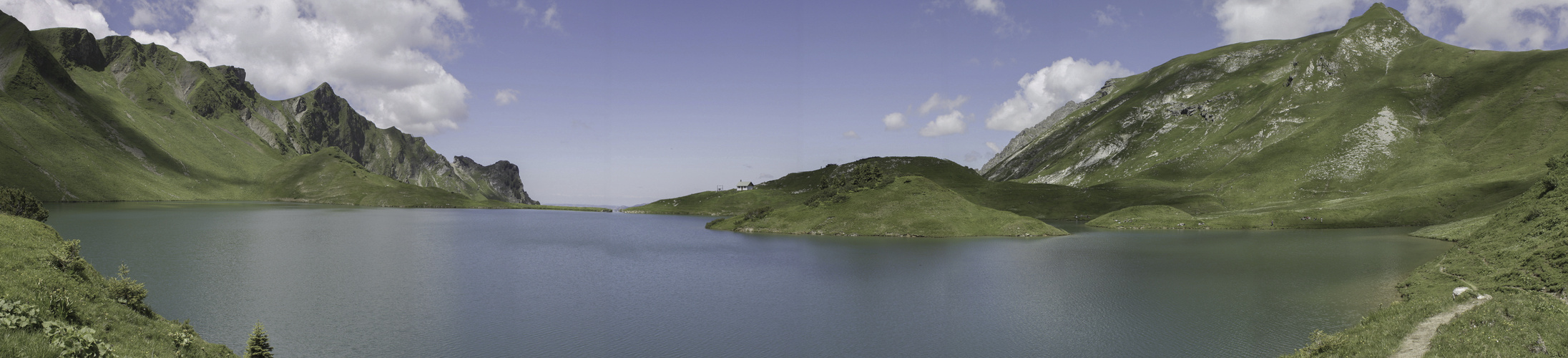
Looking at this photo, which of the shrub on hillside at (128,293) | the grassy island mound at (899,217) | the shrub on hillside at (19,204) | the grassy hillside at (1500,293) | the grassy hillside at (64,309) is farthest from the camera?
the grassy island mound at (899,217)

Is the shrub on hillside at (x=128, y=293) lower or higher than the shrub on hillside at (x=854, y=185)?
lower

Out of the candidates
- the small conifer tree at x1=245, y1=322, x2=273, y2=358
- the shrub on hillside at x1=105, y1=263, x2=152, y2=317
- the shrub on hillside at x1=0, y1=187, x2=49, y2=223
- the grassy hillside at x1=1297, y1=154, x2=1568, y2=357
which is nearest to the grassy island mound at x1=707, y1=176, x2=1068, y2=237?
the grassy hillside at x1=1297, y1=154, x2=1568, y2=357

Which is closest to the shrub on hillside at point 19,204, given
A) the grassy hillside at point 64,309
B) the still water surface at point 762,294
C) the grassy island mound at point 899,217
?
the still water surface at point 762,294

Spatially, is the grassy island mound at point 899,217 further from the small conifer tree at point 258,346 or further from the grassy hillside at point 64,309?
the grassy hillside at point 64,309

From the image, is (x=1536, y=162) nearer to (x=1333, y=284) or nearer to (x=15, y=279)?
(x=1333, y=284)

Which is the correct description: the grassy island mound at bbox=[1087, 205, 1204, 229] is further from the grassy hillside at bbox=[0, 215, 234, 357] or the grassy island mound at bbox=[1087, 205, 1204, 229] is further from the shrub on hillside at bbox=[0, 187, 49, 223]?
the shrub on hillside at bbox=[0, 187, 49, 223]
